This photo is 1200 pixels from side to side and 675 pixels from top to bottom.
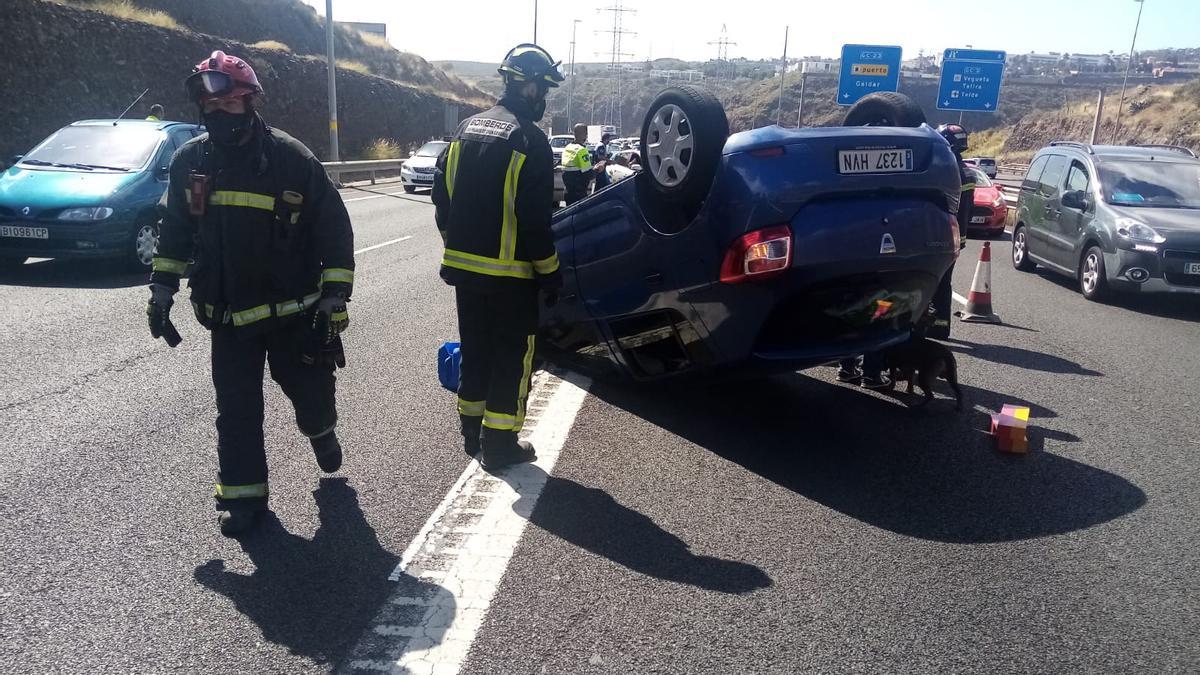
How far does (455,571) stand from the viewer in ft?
12.0

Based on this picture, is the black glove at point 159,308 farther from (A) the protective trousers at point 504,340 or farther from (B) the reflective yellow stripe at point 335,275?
(A) the protective trousers at point 504,340

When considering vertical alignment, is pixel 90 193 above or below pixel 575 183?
below

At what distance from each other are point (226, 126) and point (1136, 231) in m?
10.1

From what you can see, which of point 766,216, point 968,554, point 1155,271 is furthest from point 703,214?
point 1155,271

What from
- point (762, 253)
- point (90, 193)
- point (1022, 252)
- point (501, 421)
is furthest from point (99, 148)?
point (1022, 252)

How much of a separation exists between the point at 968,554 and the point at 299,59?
41.9 meters

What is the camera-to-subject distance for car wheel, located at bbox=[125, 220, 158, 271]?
10.5 m

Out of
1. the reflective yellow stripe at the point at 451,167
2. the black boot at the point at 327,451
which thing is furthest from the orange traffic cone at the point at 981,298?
the black boot at the point at 327,451

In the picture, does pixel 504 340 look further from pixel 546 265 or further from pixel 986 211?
pixel 986 211

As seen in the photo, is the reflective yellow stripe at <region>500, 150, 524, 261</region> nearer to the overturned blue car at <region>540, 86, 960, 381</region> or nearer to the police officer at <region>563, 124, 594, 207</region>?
the overturned blue car at <region>540, 86, 960, 381</region>

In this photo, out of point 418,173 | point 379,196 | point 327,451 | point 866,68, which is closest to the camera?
point 327,451

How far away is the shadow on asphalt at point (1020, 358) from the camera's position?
745 cm

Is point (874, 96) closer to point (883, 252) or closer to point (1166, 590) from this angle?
point (883, 252)

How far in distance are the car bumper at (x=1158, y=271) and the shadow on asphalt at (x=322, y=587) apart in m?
9.51
